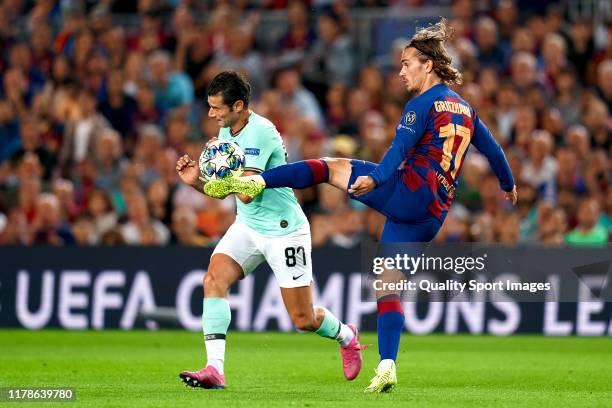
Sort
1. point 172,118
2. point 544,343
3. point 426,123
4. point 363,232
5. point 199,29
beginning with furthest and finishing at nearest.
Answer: point 199,29 < point 172,118 < point 363,232 < point 544,343 < point 426,123

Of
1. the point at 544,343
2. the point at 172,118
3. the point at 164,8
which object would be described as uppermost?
the point at 164,8

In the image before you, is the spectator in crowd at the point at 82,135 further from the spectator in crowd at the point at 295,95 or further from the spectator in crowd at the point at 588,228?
the spectator in crowd at the point at 588,228

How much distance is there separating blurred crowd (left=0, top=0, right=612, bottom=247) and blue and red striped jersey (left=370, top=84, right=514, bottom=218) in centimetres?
715

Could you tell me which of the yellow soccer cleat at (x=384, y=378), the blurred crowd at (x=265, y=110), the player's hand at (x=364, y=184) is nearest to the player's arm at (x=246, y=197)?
the player's hand at (x=364, y=184)

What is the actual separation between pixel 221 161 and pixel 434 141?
1.63 m

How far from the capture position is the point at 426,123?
10148 mm

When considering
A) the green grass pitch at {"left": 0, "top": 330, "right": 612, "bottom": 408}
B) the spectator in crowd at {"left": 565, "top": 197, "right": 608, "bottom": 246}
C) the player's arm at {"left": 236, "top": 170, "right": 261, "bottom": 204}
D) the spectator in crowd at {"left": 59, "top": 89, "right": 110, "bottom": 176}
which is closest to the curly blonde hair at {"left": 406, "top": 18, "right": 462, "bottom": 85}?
the player's arm at {"left": 236, "top": 170, "right": 261, "bottom": 204}

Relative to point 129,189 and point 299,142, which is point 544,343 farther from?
point 129,189

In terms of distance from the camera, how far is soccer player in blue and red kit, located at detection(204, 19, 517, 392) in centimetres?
1018

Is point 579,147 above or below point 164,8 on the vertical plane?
below

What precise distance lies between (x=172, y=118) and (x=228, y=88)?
9.72m

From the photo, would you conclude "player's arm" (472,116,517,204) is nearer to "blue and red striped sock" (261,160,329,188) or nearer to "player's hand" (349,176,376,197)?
"player's hand" (349,176,376,197)

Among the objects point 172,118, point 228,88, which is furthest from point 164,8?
point 228,88

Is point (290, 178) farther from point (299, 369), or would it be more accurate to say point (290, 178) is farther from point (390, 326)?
point (299, 369)
